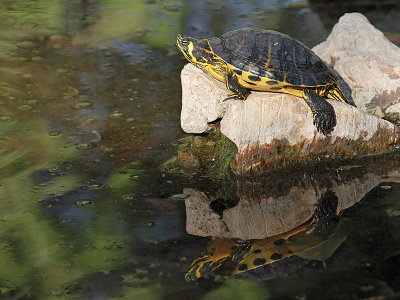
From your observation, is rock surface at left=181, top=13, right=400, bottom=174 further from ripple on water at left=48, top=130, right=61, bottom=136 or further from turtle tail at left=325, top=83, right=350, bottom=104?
ripple on water at left=48, top=130, right=61, bottom=136

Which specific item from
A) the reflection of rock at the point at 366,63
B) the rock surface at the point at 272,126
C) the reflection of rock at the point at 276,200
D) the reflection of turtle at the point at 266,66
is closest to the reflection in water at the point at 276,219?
the reflection of rock at the point at 276,200

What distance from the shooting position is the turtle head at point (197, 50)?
165 inches

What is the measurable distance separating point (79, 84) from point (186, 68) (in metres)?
1.80

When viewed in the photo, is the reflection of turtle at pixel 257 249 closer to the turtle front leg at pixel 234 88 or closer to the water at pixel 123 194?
the water at pixel 123 194

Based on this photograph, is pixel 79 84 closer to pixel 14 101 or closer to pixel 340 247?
pixel 14 101

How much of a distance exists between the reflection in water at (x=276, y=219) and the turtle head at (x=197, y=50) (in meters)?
0.94

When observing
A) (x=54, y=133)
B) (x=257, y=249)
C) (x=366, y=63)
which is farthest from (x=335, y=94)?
(x=54, y=133)

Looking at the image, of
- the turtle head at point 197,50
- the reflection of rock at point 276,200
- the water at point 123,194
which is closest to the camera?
the water at point 123,194

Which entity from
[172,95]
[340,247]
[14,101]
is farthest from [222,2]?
[340,247]

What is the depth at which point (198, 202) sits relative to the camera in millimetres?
3818

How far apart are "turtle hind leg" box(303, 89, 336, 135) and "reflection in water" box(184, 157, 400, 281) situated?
34 centimetres

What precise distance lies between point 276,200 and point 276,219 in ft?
0.83

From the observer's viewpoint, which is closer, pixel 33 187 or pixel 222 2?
pixel 33 187

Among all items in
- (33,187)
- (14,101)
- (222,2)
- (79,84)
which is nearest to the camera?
(33,187)
